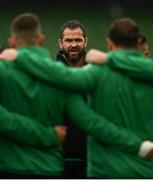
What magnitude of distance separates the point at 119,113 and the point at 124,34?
46 centimetres

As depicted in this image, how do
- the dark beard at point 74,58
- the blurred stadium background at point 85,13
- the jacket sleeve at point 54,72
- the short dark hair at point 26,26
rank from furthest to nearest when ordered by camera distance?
the blurred stadium background at point 85,13, the dark beard at point 74,58, the short dark hair at point 26,26, the jacket sleeve at point 54,72

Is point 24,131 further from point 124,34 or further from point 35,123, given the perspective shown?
point 124,34

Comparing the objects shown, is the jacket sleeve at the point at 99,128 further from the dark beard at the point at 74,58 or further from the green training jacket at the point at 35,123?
the dark beard at the point at 74,58

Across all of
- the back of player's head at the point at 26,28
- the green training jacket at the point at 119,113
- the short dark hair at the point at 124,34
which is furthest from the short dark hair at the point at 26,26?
the short dark hair at the point at 124,34

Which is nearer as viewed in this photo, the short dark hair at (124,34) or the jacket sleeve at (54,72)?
the jacket sleeve at (54,72)

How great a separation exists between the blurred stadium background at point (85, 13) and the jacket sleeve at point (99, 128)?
6.34 meters

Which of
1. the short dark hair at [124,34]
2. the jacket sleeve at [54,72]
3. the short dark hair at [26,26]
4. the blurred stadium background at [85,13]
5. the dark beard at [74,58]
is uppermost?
the short dark hair at [26,26]

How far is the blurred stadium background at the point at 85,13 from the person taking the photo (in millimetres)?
10250

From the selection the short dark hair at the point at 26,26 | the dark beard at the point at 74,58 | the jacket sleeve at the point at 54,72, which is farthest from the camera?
the dark beard at the point at 74,58

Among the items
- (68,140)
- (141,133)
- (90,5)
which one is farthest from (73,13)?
(141,133)

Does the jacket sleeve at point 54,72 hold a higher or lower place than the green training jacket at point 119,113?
higher

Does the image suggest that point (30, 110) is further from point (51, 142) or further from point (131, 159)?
point (131, 159)

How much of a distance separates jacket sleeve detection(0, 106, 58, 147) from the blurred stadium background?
20.9 feet

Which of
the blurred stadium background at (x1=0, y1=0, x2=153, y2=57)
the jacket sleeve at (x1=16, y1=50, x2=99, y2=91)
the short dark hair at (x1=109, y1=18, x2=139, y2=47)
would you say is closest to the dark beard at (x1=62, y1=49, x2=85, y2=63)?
the short dark hair at (x1=109, y1=18, x2=139, y2=47)
